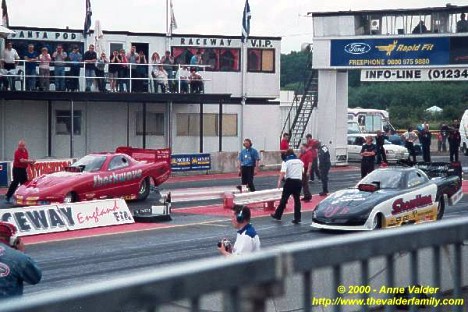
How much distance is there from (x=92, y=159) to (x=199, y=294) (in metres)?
23.6

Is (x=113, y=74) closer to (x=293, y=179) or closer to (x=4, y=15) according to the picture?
(x=4, y=15)

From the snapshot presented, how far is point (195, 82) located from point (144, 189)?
13.9 m

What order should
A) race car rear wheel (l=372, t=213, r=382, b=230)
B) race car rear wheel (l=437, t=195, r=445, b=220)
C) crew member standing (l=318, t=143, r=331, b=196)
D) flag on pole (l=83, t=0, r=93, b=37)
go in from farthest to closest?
flag on pole (l=83, t=0, r=93, b=37)
crew member standing (l=318, t=143, r=331, b=196)
race car rear wheel (l=437, t=195, r=445, b=220)
race car rear wheel (l=372, t=213, r=382, b=230)

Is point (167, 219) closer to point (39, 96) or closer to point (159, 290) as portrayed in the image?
point (39, 96)

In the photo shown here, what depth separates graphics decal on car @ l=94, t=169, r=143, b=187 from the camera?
82.7ft

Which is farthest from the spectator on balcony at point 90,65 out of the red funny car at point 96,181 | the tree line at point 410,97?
the tree line at point 410,97

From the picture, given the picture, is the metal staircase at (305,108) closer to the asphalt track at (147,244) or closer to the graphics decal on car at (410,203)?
the asphalt track at (147,244)

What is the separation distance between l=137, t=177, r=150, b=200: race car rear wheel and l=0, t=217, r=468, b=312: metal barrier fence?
23.5 metres

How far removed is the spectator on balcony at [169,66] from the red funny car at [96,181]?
36.0 ft

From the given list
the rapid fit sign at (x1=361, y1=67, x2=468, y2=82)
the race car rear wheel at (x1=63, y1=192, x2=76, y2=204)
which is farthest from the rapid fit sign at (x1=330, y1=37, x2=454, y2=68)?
the race car rear wheel at (x1=63, y1=192, x2=76, y2=204)

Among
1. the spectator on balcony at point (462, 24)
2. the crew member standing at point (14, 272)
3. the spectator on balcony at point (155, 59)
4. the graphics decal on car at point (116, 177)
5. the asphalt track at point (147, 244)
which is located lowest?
the asphalt track at point (147, 244)

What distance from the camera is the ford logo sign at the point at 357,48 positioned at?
4044 cm

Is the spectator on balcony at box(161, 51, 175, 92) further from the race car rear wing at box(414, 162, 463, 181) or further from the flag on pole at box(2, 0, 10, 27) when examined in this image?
the race car rear wing at box(414, 162, 463, 181)

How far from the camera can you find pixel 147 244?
19094 millimetres
